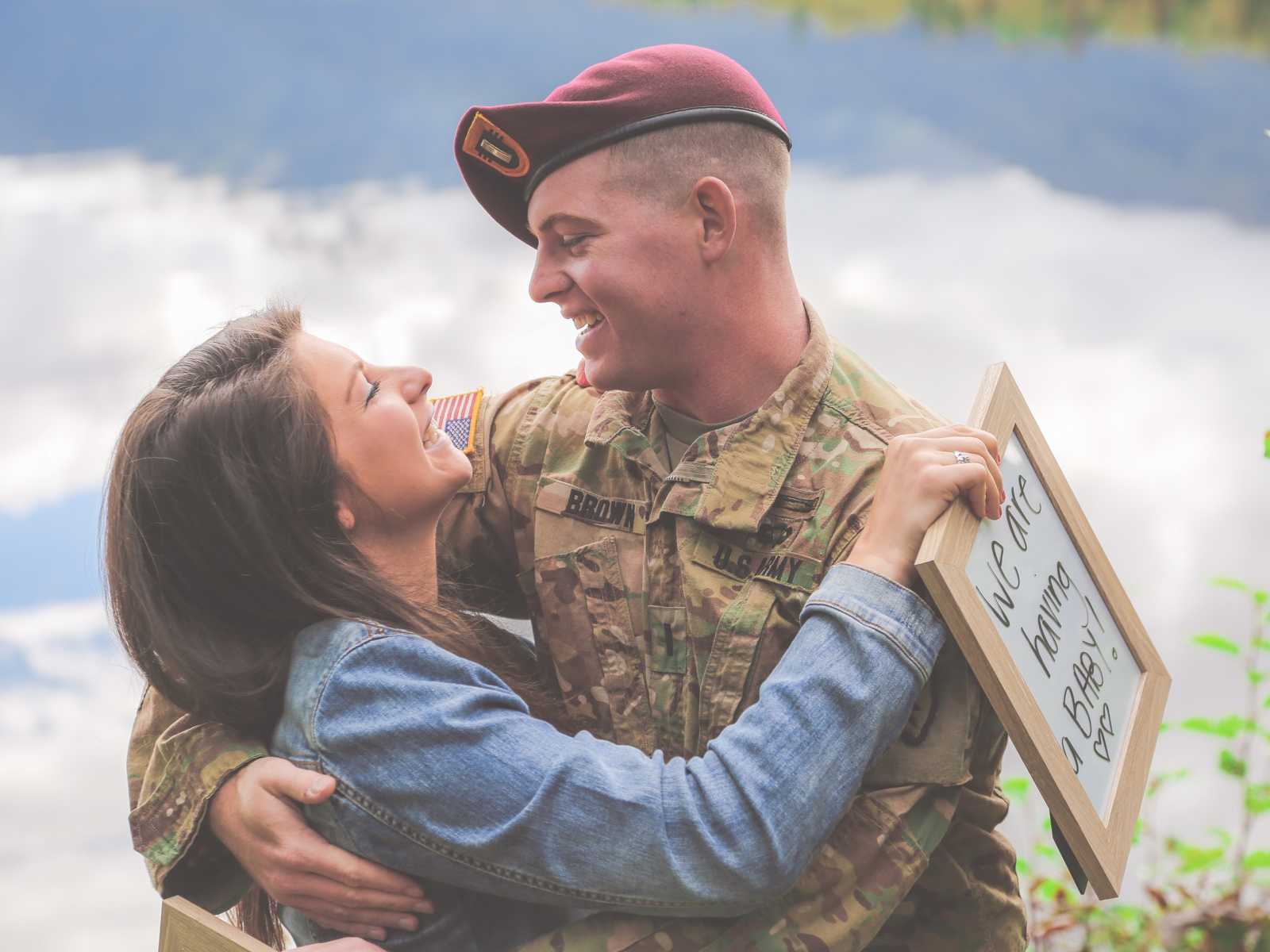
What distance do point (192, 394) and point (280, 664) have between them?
39 cm

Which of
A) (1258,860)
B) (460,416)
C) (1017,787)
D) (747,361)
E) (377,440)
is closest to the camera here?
(377,440)

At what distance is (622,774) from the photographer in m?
1.78

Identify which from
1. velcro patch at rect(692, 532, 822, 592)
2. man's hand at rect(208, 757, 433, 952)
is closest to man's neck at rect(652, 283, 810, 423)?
velcro patch at rect(692, 532, 822, 592)

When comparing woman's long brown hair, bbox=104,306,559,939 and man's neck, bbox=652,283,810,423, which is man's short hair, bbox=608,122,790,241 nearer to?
man's neck, bbox=652,283,810,423

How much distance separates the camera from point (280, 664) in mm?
1946

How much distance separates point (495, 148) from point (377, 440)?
0.55m

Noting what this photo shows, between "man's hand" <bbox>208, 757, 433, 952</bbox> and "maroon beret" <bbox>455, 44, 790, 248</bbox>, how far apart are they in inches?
39.0

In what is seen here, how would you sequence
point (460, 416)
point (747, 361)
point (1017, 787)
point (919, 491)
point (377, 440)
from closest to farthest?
point (919, 491) → point (377, 440) → point (747, 361) → point (460, 416) → point (1017, 787)

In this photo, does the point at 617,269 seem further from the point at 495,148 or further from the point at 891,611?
the point at 891,611

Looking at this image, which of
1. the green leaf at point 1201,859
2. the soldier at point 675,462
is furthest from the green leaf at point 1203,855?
the soldier at point 675,462

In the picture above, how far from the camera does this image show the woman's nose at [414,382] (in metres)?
2.08

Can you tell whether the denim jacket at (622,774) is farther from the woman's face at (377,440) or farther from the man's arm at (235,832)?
the woman's face at (377,440)

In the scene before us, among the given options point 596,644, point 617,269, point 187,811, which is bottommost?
point 187,811

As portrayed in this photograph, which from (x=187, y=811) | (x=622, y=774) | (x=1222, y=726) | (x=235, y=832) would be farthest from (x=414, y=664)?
(x=1222, y=726)
